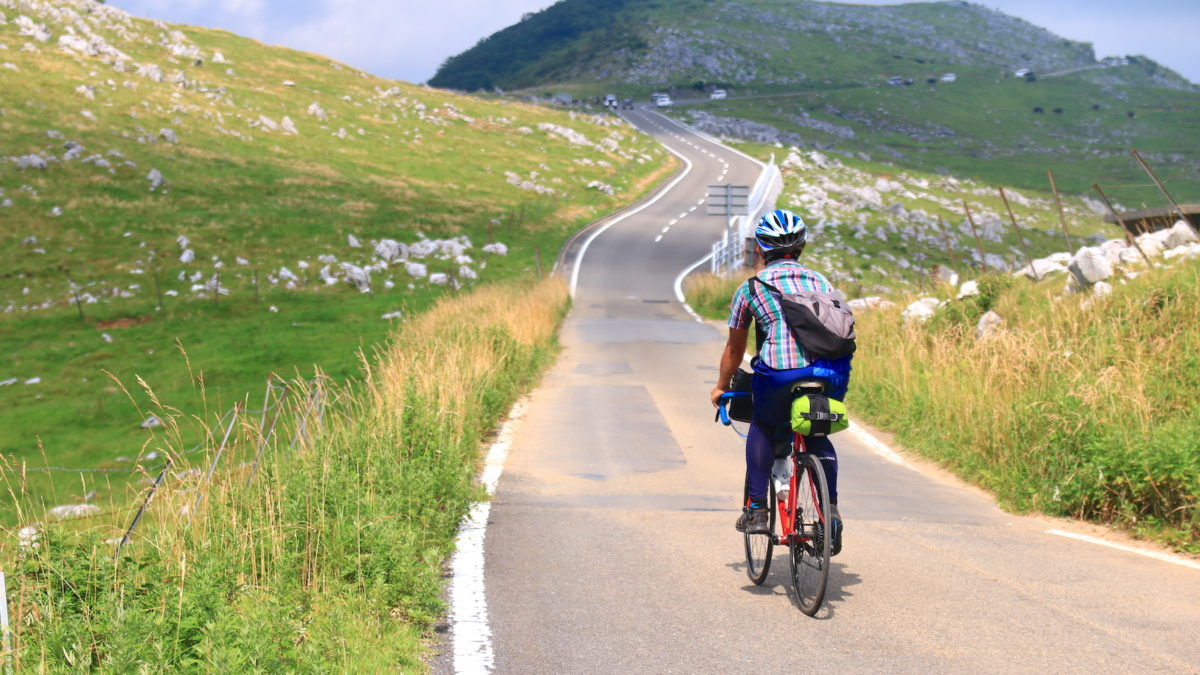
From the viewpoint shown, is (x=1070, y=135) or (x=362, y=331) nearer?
(x=362, y=331)

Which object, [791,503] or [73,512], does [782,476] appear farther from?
[73,512]

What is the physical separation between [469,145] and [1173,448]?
6247 centimetres

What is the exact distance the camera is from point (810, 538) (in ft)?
17.6

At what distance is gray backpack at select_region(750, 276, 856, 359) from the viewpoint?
17.3 feet

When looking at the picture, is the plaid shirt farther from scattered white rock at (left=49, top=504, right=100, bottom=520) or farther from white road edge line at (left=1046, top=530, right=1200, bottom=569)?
scattered white rock at (left=49, top=504, right=100, bottom=520)

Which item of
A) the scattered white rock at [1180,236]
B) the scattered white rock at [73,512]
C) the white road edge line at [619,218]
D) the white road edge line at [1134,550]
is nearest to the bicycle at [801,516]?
the white road edge line at [1134,550]

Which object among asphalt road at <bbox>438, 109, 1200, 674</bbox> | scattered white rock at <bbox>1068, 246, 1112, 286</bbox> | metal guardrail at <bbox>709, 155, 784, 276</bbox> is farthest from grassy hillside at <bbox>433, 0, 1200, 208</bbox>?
asphalt road at <bbox>438, 109, 1200, 674</bbox>

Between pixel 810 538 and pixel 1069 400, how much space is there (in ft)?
15.1

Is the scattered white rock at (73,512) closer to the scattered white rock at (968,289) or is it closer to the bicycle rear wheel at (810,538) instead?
the bicycle rear wheel at (810,538)

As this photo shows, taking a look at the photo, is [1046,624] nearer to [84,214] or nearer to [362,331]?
[362,331]

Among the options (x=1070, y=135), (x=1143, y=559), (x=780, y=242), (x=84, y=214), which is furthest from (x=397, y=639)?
(x=1070, y=135)

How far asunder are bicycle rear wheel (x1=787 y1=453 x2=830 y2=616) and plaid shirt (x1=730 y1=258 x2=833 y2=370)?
529mm

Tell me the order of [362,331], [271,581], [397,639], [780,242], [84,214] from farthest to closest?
1. [84,214]
2. [362,331]
3. [780,242]
4. [271,581]
5. [397,639]

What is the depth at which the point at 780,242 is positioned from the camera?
5.63 meters
